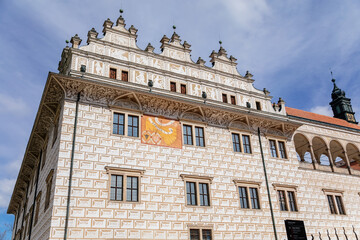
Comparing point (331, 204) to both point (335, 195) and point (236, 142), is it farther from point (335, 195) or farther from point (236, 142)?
point (236, 142)

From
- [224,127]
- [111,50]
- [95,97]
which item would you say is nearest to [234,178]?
[224,127]

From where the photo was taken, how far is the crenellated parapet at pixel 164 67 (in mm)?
16938

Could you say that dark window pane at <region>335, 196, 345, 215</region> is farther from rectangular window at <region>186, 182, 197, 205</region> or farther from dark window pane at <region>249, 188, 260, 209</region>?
rectangular window at <region>186, 182, 197, 205</region>

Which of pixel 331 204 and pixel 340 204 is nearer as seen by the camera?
pixel 331 204

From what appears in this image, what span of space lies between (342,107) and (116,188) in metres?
28.3

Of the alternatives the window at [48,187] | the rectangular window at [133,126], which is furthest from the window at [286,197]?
the window at [48,187]

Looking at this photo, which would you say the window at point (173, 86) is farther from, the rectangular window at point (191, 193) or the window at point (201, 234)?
the window at point (201, 234)


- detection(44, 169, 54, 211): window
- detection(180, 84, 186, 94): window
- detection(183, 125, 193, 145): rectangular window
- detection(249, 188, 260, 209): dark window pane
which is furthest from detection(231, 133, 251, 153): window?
detection(44, 169, 54, 211): window

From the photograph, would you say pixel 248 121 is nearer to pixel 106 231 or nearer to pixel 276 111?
pixel 276 111

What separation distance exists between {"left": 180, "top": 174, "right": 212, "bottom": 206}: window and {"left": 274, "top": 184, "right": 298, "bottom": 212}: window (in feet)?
14.5

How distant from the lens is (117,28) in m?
18.5

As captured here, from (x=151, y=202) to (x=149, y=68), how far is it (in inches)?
282

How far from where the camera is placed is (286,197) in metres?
18.7

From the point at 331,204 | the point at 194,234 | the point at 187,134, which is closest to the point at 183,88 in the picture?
the point at 187,134
